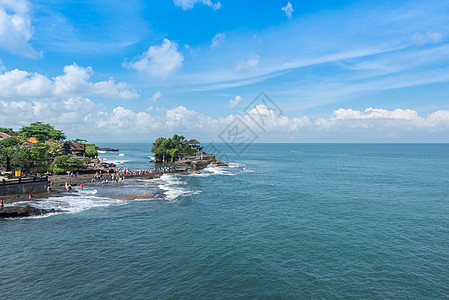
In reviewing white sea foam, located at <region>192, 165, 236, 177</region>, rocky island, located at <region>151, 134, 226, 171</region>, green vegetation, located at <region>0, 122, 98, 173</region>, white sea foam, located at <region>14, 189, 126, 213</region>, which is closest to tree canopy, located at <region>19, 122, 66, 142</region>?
green vegetation, located at <region>0, 122, 98, 173</region>

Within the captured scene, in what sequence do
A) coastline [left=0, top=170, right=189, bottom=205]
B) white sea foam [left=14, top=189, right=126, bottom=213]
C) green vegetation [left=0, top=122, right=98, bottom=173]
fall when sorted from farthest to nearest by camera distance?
green vegetation [left=0, top=122, right=98, bottom=173], coastline [left=0, top=170, right=189, bottom=205], white sea foam [left=14, top=189, right=126, bottom=213]

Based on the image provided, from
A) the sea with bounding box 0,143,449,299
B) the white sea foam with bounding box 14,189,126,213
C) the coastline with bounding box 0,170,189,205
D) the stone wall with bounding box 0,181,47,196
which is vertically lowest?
the sea with bounding box 0,143,449,299

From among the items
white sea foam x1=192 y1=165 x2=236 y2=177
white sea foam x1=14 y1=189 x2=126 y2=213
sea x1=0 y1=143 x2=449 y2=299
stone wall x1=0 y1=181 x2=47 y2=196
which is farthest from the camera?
white sea foam x1=192 y1=165 x2=236 y2=177

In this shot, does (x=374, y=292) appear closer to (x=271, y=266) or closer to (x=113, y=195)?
(x=271, y=266)

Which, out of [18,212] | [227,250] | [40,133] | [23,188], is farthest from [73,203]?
[40,133]

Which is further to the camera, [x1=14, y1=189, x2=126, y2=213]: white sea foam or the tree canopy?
the tree canopy

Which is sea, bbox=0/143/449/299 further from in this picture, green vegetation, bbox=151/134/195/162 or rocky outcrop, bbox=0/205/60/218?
green vegetation, bbox=151/134/195/162

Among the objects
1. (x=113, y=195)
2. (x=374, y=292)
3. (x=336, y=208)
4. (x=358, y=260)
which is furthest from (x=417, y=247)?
(x=113, y=195)
